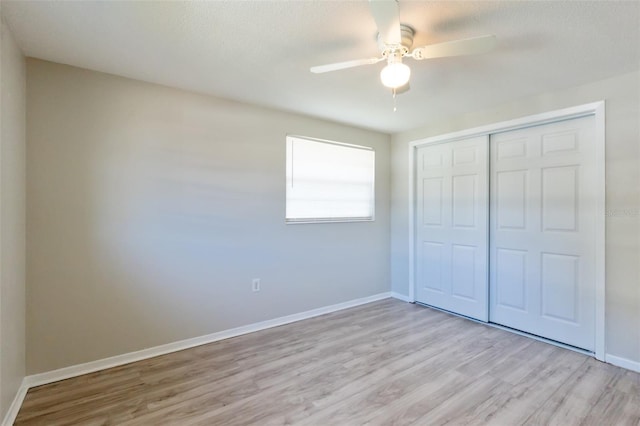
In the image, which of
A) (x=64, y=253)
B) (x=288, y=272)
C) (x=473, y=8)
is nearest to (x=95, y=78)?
(x=64, y=253)

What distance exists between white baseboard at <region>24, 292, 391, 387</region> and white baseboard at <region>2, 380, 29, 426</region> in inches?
2.8

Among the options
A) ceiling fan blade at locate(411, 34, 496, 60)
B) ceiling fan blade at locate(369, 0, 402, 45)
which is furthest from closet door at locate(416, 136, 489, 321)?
ceiling fan blade at locate(369, 0, 402, 45)

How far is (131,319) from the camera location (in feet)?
8.11

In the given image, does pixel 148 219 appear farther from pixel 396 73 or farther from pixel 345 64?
pixel 396 73

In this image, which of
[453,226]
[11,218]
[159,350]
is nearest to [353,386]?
[159,350]

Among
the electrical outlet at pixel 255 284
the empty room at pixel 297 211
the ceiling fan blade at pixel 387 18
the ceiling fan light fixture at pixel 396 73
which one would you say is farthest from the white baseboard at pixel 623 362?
the electrical outlet at pixel 255 284

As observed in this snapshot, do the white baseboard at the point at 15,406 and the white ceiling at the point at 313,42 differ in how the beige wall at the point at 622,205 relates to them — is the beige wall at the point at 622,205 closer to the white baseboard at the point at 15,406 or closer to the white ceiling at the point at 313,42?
the white ceiling at the point at 313,42

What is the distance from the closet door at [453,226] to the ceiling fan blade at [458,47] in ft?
6.34

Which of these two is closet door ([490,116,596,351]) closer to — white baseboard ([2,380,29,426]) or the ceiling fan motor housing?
the ceiling fan motor housing

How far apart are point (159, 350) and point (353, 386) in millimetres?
1678

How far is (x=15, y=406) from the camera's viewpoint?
1854 millimetres

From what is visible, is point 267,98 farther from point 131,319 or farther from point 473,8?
point 131,319

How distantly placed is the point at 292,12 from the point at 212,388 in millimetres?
2431

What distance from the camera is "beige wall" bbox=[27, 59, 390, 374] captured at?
2.19 m
